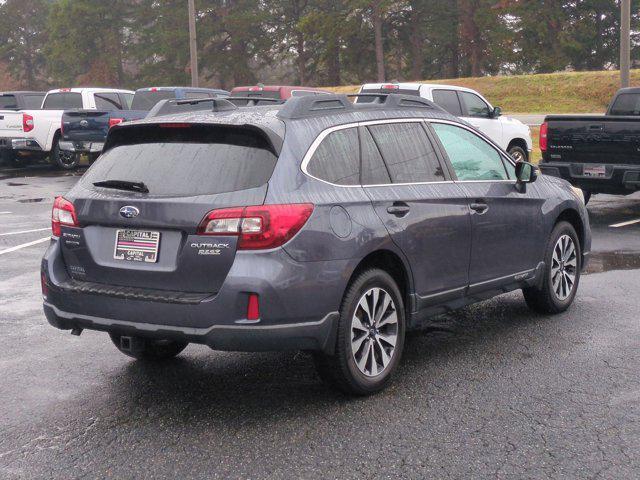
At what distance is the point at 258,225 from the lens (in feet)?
15.2

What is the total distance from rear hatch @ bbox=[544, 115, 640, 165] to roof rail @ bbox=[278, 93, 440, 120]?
6815 millimetres

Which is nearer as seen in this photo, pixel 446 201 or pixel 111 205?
pixel 111 205

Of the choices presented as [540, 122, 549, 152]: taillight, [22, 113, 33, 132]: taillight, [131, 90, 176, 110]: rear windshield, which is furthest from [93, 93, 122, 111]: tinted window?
[540, 122, 549, 152]: taillight

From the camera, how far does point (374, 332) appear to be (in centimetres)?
524

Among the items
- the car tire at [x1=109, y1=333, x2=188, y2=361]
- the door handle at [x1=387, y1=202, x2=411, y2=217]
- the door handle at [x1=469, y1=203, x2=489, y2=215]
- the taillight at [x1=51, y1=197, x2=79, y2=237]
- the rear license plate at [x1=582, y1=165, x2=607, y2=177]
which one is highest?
the taillight at [x1=51, y1=197, x2=79, y2=237]

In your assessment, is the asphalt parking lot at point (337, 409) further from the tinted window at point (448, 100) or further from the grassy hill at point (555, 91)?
the grassy hill at point (555, 91)

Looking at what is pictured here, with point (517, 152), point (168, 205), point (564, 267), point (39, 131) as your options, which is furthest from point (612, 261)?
point (39, 131)

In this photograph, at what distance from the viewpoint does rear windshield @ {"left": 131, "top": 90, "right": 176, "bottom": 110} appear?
22.5 m

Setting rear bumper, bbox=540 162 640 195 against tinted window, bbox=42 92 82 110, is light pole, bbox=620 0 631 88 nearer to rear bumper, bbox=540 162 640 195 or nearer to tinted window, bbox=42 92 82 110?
rear bumper, bbox=540 162 640 195

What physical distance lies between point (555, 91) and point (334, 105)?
39.9 m

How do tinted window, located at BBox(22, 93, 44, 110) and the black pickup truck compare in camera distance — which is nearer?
the black pickup truck

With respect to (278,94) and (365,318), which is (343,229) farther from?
(278,94)

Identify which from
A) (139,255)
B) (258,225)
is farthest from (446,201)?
(139,255)

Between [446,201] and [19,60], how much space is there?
85377 mm
